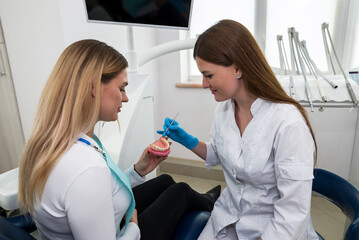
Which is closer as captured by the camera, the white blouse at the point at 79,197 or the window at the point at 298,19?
the white blouse at the point at 79,197

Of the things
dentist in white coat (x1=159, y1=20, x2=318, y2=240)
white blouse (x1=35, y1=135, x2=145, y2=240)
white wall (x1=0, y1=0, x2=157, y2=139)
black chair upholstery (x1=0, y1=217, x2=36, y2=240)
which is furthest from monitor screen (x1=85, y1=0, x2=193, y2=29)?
black chair upholstery (x1=0, y1=217, x2=36, y2=240)

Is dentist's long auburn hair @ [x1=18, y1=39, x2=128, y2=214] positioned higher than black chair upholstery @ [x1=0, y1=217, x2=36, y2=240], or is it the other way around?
dentist's long auburn hair @ [x1=18, y1=39, x2=128, y2=214]

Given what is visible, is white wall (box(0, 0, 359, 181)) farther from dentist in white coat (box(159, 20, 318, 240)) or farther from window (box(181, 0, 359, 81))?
dentist in white coat (box(159, 20, 318, 240))

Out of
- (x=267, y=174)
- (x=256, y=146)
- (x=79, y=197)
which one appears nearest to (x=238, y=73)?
(x=256, y=146)

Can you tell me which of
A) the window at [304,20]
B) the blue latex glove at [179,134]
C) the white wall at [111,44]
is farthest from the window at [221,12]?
the blue latex glove at [179,134]

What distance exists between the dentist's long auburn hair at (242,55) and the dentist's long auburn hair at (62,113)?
Result: 1.19 feet

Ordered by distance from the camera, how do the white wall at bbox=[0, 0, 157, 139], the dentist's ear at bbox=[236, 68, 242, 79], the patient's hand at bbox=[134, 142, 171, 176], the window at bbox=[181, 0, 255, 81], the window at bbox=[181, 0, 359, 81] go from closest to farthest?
the dentist's ear at bbox=[236, 68, 242, 79] → the patient's hand at bbox=[134, 142, 171, 176] → the white wall at bbox=[0, 0, 157, 139] → the window at bbox=[181, 0, 359, 81] → the window at bbox=[181, 0, 255, 81]

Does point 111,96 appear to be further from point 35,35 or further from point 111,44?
point 111,44

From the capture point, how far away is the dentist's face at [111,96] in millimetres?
753

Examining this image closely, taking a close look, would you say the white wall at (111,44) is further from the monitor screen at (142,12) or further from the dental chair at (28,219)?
the dental chair at (28,219)

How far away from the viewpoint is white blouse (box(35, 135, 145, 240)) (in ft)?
1.89

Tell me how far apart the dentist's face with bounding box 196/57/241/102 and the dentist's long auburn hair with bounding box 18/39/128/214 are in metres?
0.36

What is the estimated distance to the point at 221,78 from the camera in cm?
91

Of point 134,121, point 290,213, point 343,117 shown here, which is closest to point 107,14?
point 134,121
